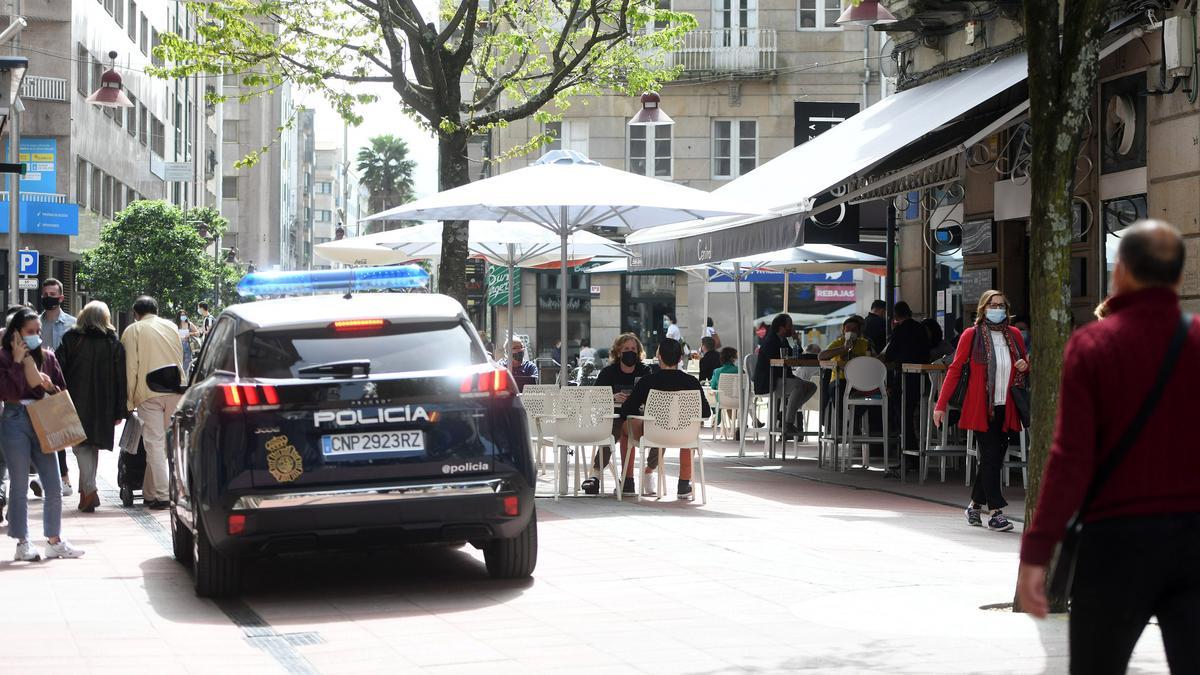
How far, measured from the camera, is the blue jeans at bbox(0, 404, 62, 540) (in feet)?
34.3

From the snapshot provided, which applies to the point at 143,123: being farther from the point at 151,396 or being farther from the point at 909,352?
the point at 151,396

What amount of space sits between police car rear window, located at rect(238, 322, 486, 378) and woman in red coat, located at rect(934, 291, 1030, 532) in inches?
181

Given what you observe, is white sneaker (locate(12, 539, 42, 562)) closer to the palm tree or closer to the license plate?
the license plate

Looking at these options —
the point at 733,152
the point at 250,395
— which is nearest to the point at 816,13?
the point at 733,152

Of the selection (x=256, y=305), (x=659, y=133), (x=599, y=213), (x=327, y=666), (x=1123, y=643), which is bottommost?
(x=327, y=666)

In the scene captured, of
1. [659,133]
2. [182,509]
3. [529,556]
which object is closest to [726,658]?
[529,556]

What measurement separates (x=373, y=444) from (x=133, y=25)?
51689 millimetres

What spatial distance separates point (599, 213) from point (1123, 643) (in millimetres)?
11770

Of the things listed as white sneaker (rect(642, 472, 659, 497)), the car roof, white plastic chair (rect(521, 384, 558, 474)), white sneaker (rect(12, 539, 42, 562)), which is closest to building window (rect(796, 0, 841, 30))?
white sneaker (rect(642, 472, 659, 497))

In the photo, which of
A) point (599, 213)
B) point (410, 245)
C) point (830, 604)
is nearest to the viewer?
point (830, 604)

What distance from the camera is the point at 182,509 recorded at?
31.8ft

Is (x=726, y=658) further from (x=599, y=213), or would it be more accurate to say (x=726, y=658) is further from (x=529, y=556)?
(x=599, y=213)

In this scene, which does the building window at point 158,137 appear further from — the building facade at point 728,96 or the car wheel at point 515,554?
the car wheel at point 515,554

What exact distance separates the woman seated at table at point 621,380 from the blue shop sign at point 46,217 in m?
31.5
